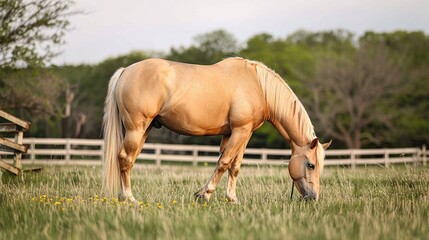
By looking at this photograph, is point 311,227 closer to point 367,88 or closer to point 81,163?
point 81,163

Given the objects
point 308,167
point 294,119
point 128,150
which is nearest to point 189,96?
point 128,150

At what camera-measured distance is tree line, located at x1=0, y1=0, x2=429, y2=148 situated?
15.4 metres

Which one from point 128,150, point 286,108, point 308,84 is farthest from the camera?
point 308,84

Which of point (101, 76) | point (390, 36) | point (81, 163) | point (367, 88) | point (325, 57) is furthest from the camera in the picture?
point (101, 76)

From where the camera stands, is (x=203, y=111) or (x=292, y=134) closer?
(x=203, y=111)

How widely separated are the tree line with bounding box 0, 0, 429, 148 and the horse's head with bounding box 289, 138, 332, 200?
A: 9906 mm

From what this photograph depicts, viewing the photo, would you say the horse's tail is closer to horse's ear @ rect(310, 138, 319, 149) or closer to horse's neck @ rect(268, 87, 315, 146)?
horse's neck @ rect(268, 87, 315, 146)

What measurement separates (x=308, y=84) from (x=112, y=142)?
93.6 feet

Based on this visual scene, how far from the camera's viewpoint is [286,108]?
742 centimetres

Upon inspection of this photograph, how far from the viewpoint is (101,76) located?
46812mm

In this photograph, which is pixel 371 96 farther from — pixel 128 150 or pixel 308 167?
pixel 128 150

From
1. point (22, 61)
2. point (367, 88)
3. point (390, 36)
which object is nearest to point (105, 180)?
point (22, 61)

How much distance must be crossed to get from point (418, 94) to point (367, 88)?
12.8 feet

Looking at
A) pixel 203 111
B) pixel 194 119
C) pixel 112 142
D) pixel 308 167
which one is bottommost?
pixel 308 167
